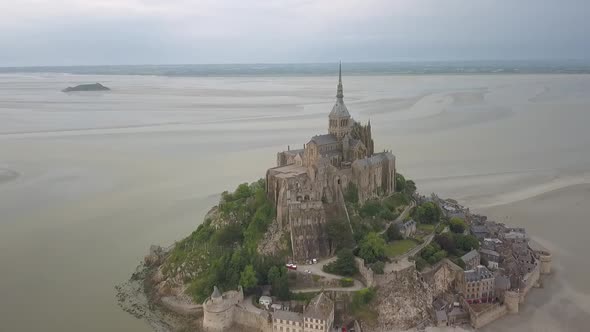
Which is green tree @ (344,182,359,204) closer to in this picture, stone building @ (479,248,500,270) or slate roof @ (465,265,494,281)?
slate roof @ (465,265,494,281)

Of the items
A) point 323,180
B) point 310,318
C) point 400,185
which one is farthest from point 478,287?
point 400,185

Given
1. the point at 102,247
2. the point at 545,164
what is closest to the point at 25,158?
the point at 102,247

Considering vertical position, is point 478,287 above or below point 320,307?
below

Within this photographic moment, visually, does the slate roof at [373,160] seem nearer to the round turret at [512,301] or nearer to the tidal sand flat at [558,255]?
the round turret at [512,301]

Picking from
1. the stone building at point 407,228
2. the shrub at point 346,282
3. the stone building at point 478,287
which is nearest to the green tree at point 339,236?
the shrub at point 346,282

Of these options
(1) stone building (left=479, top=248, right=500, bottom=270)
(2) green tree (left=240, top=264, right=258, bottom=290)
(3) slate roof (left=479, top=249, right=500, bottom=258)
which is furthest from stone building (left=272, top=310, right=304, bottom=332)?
(3) slate roof (left=479, top=249, right=500, bottom=258)

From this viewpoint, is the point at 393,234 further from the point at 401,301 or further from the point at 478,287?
the point at 478,287
